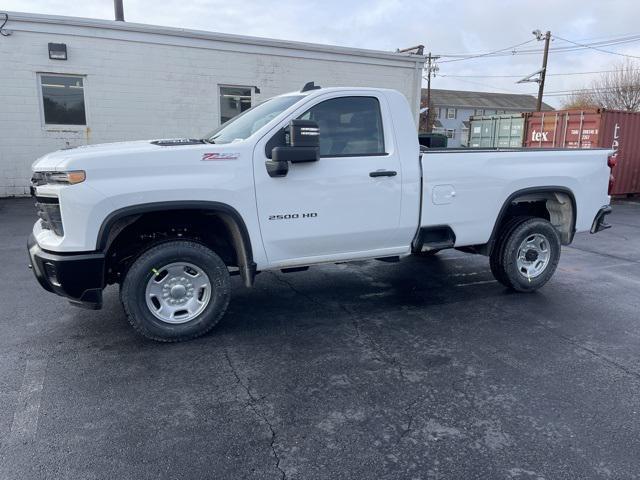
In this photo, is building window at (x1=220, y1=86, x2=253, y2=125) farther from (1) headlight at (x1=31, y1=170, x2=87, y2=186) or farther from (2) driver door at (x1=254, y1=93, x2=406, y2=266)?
(1) headlight at (x1=31, y1=170, x2=87, y2=186)

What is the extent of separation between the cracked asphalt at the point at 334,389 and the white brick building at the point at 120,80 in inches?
323

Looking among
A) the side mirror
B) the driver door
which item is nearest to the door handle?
the driver door

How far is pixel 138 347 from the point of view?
162 inches

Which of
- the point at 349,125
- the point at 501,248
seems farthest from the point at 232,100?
the point at 501,248

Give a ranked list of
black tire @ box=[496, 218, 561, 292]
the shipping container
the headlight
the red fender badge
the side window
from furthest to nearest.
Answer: the shipping container
black tire @ box=[496, 218, 561, 292]
the side window
the red fender badge
the headlight

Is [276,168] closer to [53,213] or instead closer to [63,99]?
[53,213]

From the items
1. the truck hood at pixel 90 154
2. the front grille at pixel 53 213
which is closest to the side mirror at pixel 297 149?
the truck hood at pixel 90 154

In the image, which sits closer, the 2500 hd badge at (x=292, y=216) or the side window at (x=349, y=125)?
the 2500 hd badge at (x=292, y=216)

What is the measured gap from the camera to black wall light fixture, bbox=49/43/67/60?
11898 millimetres

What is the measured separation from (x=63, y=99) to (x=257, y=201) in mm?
10642

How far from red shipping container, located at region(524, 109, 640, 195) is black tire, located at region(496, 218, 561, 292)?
1051cm

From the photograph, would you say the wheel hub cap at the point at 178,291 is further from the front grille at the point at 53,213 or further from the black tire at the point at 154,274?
the front grille at the point at 53,213

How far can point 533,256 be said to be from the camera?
5.67 meters

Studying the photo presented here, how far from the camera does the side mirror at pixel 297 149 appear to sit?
156 inches
